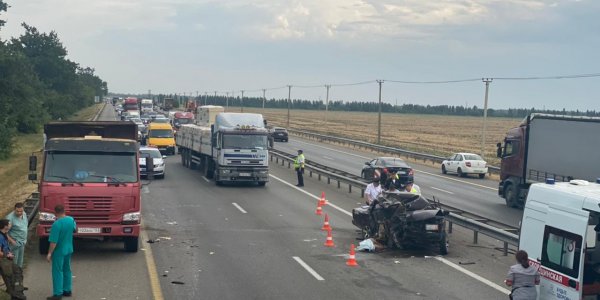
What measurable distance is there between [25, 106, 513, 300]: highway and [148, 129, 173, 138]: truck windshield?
2410 centimetres

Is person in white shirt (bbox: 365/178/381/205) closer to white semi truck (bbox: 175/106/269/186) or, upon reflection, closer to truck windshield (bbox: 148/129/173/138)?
white semi truck (bbox: 175/106/269/186)

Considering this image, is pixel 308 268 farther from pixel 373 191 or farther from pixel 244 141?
pixel 244 141

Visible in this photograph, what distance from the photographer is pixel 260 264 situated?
15391 millimetres

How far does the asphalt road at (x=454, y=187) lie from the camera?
26.5 m

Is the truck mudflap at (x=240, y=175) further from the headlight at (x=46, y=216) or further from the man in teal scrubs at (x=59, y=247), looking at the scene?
the man in teal scrubs at (x=59, y=247)

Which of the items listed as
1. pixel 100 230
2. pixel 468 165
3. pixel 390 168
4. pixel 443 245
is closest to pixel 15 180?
pixel 390 168

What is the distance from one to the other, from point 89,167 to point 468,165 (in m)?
30.3

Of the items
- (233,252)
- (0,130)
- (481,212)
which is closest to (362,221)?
(233,252)

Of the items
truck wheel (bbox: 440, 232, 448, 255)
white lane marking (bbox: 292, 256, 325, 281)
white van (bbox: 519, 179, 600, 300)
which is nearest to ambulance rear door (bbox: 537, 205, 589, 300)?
white van (bbox: 519, 179, 600, 300)

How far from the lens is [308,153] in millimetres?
56438

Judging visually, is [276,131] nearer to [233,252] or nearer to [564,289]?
[233,252]

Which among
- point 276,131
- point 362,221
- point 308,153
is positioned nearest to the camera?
point 362,221

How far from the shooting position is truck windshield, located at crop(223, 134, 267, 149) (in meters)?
31.2

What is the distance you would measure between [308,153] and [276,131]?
13.3 m
